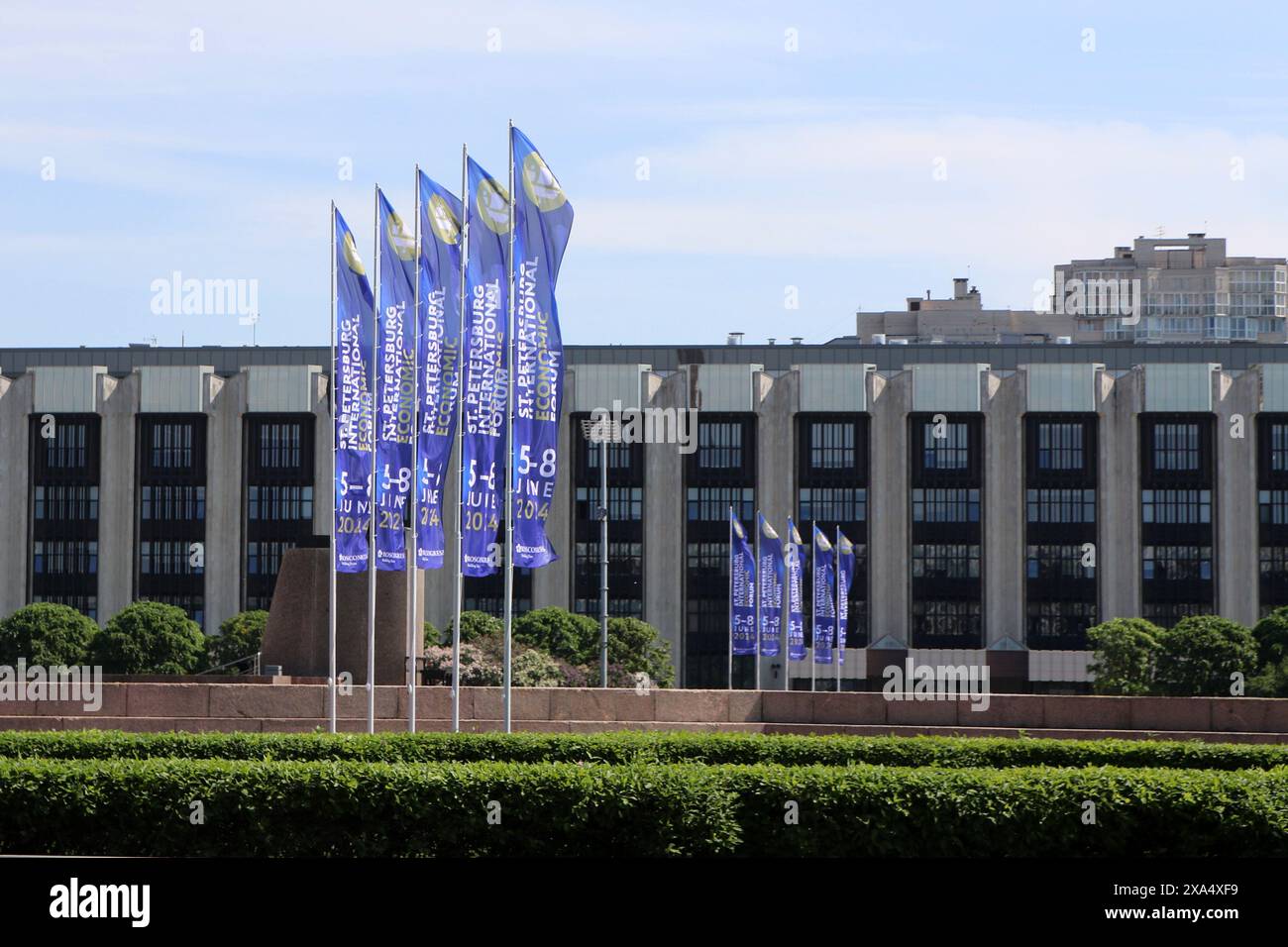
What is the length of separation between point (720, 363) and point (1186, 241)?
8606cm

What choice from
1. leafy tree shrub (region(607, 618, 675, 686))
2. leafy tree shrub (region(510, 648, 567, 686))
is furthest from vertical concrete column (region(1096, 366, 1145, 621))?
leafy tree shrub (region(510, 648, 567, 686))

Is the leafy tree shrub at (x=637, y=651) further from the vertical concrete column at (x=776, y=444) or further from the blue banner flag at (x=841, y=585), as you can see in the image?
the blue banner flag at (x=841, y=585)

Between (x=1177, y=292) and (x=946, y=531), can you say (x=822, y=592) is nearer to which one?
(x=946, y=531)

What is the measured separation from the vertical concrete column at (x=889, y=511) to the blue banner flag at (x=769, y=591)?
4499cm

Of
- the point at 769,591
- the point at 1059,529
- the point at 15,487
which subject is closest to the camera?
the point at 769,591

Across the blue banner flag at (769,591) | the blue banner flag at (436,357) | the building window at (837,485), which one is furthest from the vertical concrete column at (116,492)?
the blue banner flag at (436,357)

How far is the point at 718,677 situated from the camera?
353 feet

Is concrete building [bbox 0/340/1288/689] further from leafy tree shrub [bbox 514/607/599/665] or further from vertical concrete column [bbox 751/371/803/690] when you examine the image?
leafy tree shrub [bbox 514/607/599/665]

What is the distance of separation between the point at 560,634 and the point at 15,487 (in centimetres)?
3923

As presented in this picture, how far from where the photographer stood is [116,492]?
10912 cm

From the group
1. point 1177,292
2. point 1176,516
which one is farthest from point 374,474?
point 1177,292

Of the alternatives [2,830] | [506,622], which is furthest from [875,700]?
[2,830]
